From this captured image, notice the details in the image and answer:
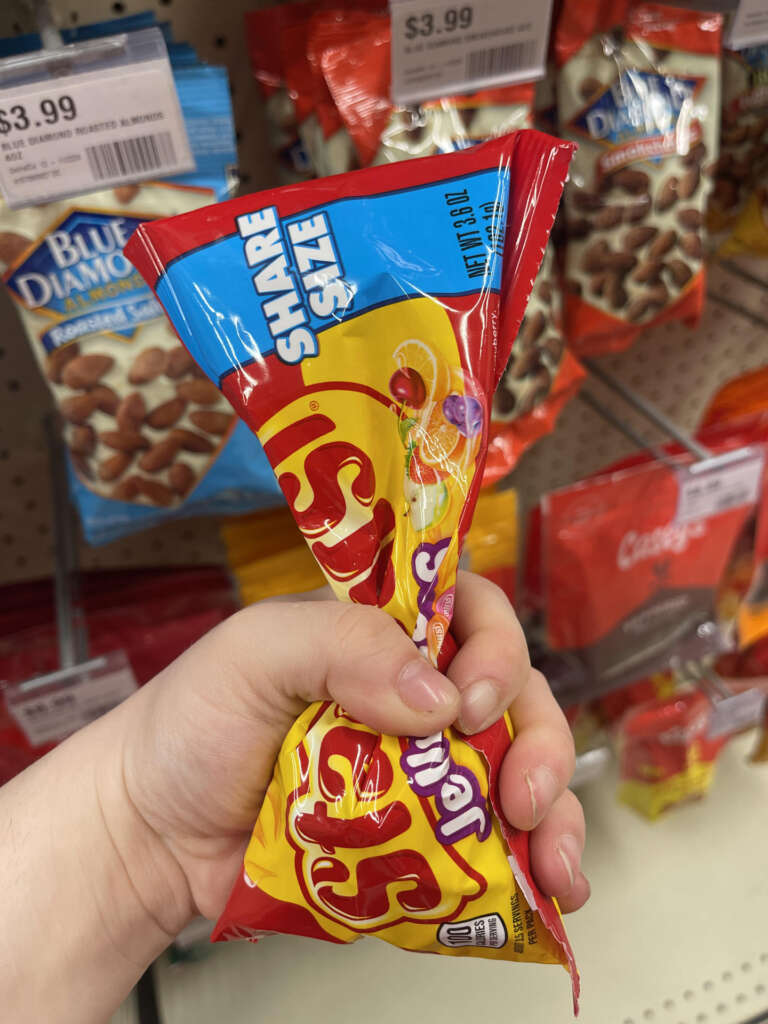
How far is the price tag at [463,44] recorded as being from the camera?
0.62 metres

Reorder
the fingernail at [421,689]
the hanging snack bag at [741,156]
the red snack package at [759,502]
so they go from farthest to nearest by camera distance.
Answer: the red snack package at [759,502], the hanging snack bag at [741,156], the fingernail at [421,689]

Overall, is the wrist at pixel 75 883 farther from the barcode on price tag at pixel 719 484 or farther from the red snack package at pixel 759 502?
the red snack package at pixel 759 502

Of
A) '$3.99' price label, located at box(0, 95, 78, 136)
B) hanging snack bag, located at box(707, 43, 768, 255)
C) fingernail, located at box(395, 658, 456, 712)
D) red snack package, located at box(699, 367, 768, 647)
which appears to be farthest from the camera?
red snack package, located at box(699, 367, 768, 647)

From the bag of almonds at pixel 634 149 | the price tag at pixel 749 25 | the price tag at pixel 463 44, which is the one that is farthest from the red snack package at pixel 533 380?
the price tag at pixel 749 25

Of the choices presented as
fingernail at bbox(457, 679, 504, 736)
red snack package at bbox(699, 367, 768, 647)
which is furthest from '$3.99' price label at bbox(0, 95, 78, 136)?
red snack package at bbox(699, 367, 768, 647)

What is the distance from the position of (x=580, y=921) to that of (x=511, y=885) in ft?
1.85

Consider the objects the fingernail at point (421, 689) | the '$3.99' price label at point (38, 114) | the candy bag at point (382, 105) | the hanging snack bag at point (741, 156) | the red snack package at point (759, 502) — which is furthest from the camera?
the red snack package at point (759, 502)

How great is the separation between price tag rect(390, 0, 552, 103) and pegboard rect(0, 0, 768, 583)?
0.71 feet

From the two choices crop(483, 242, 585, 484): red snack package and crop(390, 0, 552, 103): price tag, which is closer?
crop(390, 0, 552, 103): price tag

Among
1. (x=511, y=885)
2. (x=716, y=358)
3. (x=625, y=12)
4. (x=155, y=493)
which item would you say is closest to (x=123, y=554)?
(x=155, y=493)

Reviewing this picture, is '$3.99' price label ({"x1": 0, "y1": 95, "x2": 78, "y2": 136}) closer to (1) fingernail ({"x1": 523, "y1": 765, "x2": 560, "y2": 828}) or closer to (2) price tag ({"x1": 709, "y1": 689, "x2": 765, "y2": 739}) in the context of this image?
(1) fingernail ({"x1": 523, "y1": 765, "x2": 560, "y2": 828})

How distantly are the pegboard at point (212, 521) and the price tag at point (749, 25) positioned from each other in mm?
397

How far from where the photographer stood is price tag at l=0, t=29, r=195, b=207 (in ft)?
1.80

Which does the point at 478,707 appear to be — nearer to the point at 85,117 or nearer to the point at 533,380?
the point at 533,380
